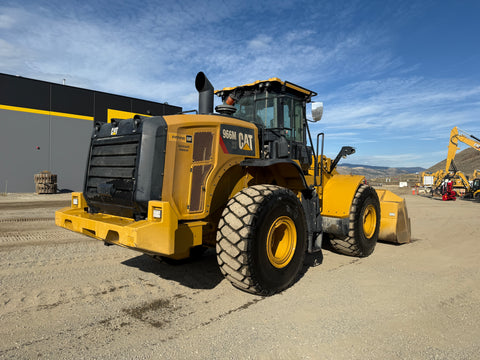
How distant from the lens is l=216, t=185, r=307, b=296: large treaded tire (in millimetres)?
3395

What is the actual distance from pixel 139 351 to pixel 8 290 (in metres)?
2.16

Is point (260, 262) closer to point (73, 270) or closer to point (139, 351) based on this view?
point (139, 351)

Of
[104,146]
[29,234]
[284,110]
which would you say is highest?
[284,110]

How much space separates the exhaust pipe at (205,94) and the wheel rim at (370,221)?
338cm

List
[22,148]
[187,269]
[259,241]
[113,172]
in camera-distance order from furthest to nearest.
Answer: [22,148], [187,269], [113,172], [259,241]

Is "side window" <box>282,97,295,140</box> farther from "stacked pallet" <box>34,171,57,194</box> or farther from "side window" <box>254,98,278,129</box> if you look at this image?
"stacked pallet" <box>34,171,57,194</box>

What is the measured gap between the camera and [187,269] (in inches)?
185

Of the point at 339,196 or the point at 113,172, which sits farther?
the point at 339,196

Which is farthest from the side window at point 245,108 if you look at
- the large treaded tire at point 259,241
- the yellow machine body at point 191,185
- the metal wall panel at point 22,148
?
the metal wall panel at point 22,148

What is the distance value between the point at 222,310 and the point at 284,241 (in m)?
1.16

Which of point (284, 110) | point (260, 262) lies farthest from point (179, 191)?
point (284, 110)

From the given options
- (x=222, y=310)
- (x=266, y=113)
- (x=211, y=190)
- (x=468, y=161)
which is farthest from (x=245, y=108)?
(x=468, y=161)

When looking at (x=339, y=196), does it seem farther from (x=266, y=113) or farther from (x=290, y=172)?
(x=266, y=113)

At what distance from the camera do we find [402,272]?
4688 millimetres
